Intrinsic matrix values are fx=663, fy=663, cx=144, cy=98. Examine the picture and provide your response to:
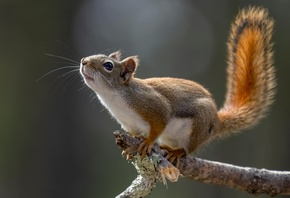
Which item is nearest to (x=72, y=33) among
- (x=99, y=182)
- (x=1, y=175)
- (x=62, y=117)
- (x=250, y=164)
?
(x=62, y=117)

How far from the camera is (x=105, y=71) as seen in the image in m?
3.49

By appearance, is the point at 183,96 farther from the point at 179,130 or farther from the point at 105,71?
the point at 105,71

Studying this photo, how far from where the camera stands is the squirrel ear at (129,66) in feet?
11.6

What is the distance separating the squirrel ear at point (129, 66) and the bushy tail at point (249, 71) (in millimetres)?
763

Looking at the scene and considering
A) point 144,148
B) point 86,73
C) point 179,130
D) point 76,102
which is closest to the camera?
point 144,148

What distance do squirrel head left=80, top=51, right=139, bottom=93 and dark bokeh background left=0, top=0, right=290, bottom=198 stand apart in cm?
198

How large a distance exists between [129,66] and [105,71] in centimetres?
14

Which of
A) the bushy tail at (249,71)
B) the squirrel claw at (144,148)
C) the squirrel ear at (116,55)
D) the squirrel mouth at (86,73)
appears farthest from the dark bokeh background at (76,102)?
the squirrel claw at (144,148)

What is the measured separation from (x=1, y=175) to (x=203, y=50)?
4.44 metres

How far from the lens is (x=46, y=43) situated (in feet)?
25.6

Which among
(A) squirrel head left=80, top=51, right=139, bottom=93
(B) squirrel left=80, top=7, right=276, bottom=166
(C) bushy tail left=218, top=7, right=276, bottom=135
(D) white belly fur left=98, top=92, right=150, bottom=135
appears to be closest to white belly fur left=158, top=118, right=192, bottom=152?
(B) squirrel left=80, top=7, right=276, bottom=166

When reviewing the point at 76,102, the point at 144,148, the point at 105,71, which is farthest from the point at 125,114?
the point at 76,102

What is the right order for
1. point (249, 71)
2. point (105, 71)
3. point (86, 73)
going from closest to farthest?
1. point (86, 73)
2. point (105, 71)
3. point (249, 71)

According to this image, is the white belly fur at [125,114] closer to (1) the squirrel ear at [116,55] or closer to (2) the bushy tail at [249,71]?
(1) the squirrel ear at [116,55]
